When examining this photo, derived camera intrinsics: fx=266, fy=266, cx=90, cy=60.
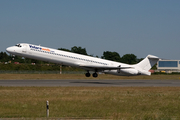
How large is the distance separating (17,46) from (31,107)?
→ 2867 centimetres

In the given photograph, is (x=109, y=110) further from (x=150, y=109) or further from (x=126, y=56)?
(x=126, y=56)

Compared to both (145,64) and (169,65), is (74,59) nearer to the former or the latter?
(145,64)

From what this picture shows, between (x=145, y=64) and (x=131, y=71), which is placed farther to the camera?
(x=145, y=64)

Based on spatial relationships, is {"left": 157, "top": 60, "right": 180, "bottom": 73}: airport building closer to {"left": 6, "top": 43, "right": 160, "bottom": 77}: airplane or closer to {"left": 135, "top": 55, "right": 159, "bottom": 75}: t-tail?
{"left": 135, "top": 55, "right": 159, "bottom": 75}: t-tail

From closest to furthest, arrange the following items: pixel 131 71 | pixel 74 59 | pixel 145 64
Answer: pixel 74 59
pixel 131 71
pixel 145 64

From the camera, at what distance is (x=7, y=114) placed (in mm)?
15398

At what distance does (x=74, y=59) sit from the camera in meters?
46.5

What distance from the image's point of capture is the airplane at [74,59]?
44.1m

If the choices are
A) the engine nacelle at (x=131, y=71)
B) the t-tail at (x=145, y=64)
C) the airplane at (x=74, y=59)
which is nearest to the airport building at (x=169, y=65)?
the t-tail at (x=145, y=64)

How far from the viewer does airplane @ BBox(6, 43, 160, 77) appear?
4412 cm

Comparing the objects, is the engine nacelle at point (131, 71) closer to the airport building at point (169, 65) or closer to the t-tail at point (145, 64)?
the t-tail at point (145, 64)

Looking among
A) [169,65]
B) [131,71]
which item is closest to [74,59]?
[131,71]

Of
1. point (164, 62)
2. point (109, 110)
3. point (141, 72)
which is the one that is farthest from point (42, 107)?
point (164, 62)

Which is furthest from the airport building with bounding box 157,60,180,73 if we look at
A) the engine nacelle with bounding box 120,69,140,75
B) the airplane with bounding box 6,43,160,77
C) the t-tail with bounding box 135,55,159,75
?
the engine nacelle with bounding box 120,69,140,75
